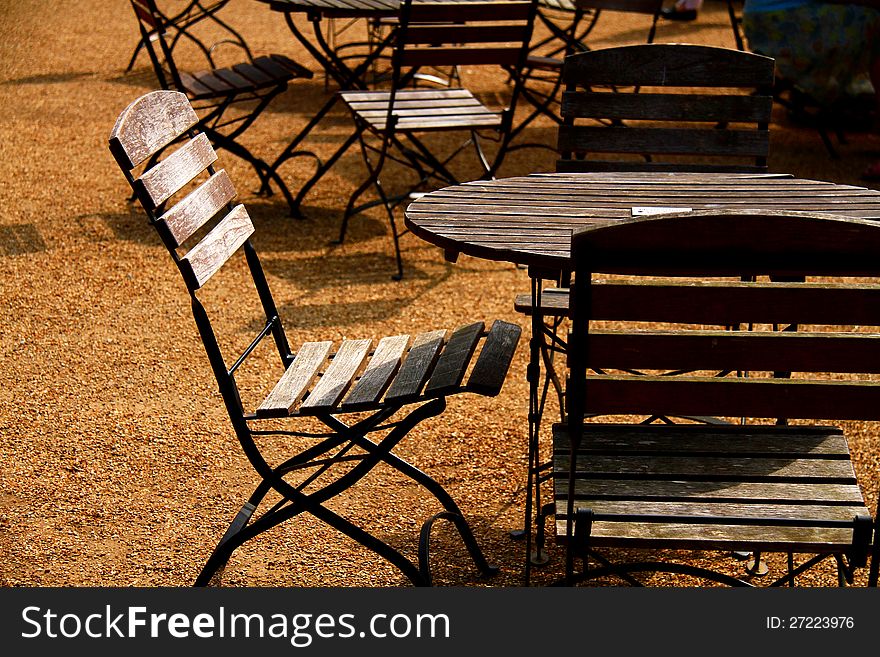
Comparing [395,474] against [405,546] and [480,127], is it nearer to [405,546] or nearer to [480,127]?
[405,546]

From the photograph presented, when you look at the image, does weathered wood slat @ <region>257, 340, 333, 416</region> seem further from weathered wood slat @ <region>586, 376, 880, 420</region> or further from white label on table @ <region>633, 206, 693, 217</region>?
white label on table @ <region>633, 206, 693, 217</region>

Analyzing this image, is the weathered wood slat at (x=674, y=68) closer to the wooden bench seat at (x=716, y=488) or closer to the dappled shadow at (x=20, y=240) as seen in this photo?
the wooden bench seat at (x=716, y=488)

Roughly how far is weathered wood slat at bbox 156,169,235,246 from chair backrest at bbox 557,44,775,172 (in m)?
1.31

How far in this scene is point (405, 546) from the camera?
3.37 metres

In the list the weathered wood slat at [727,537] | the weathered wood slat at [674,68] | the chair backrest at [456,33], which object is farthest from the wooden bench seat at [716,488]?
the chair backrest at [456,33]

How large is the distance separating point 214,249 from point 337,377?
443 millimetres

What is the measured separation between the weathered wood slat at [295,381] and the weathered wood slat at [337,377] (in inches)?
1.2

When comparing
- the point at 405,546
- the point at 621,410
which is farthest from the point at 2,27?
the point at 621,410

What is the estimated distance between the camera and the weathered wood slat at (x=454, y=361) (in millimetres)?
2760

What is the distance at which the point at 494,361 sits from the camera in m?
2.94

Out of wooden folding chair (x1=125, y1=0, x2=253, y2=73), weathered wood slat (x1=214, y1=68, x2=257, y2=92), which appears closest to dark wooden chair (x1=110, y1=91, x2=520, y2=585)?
weathered wood slat (x1=214, y1=68, x2=257, y2=92)

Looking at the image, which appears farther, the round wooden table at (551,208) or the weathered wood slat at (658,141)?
the weathered wood slat at (658,141)

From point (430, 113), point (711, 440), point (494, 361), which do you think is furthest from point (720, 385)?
point (430, 113)

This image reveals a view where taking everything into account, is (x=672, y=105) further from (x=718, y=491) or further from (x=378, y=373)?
(x=718, y=491)
